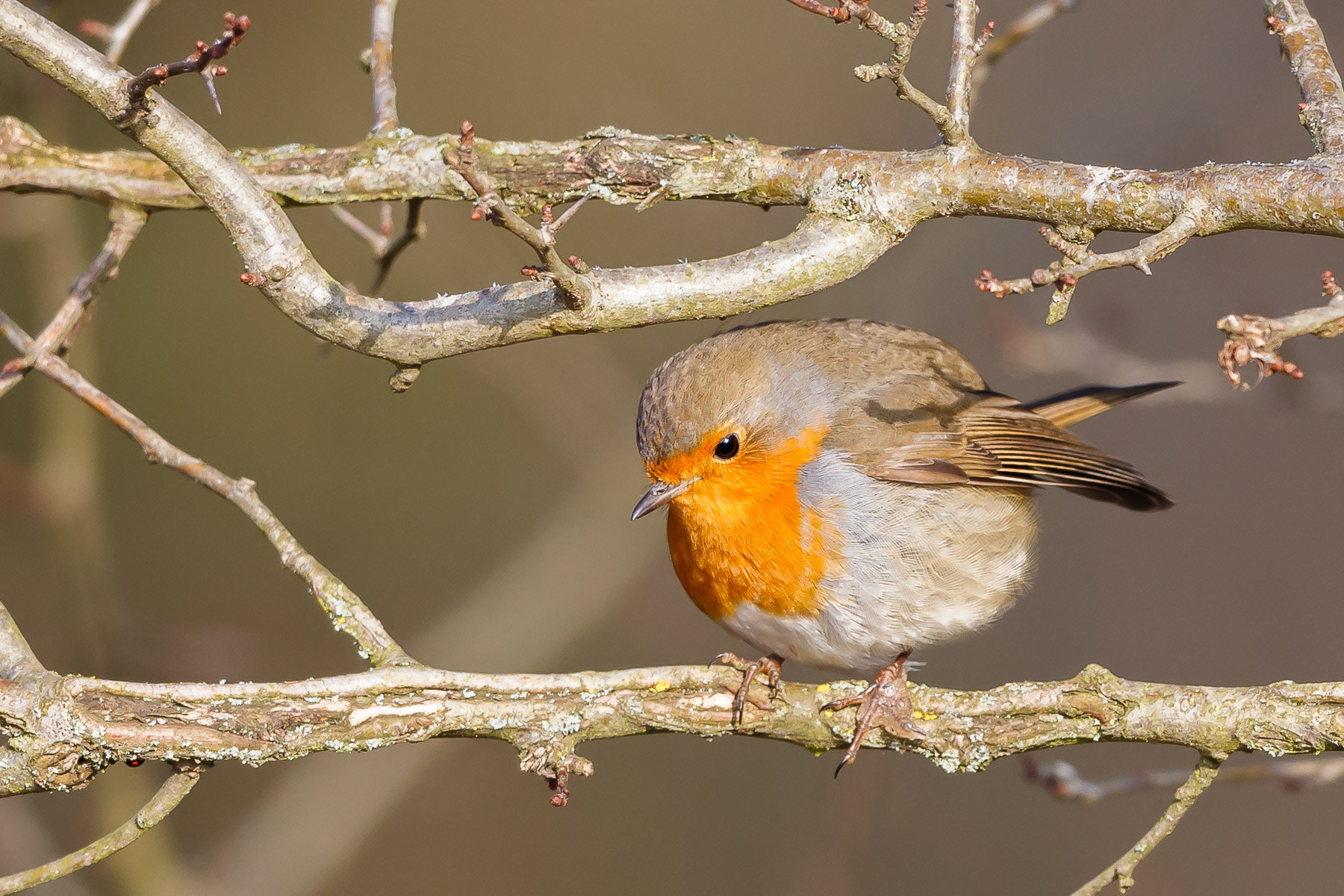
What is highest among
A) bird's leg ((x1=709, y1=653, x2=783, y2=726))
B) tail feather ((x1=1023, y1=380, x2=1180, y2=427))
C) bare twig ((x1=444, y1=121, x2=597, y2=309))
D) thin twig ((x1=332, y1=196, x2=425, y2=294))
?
thin twig ((x1=332, y1=196, x2=425, y2=294))

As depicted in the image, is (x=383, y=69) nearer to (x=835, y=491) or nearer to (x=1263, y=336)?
(x=835, y=491)

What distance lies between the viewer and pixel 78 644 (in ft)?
12.1

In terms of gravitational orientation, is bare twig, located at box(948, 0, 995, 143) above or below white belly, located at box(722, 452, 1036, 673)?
above

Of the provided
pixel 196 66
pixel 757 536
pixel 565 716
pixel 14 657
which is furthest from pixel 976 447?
pixel 14 657

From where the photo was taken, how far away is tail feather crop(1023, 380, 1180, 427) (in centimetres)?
344

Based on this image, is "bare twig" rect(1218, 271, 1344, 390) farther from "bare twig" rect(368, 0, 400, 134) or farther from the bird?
"bare twig" rect(368, 0, 400, 134)

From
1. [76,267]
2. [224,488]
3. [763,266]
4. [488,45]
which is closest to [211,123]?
[488,45]

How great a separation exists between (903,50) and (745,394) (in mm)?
1140

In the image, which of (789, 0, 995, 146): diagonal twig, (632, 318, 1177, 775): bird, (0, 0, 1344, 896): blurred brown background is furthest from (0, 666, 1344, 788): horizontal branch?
(0, 0, 1344, 896): blurred brown background

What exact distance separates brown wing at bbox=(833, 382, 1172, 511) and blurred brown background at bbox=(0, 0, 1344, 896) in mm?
547

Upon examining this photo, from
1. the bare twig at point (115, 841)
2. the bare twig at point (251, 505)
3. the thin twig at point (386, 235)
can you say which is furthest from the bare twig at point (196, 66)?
the bare twig at point (115, 841)

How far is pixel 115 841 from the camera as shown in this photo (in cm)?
184

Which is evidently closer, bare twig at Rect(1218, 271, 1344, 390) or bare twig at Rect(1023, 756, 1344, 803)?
bare twig at Rect(1218, 271, 1344, 390)

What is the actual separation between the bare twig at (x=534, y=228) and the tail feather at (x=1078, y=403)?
6.63 feet
